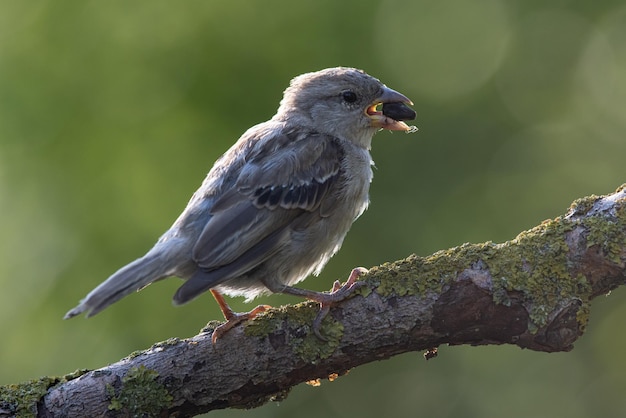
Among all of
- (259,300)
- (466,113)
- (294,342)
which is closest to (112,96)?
(259,300)

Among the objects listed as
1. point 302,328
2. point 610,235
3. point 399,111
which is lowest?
point 610,235

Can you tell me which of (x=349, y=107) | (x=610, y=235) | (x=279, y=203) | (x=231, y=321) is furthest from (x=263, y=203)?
(x=610, y=235)

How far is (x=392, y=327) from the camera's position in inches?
167

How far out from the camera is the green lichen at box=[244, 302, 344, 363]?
4.31 m

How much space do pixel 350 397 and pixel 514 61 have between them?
10.0 feet

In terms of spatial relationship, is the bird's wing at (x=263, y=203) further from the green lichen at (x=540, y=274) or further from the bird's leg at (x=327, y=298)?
the green lichen at (x=540, y=274)

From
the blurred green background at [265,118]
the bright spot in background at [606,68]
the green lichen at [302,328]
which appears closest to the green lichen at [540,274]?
the green lichen at [302,328]

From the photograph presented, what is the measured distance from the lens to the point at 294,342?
172 inches

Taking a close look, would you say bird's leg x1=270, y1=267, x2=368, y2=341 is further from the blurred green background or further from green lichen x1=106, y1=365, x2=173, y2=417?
the blurred green background

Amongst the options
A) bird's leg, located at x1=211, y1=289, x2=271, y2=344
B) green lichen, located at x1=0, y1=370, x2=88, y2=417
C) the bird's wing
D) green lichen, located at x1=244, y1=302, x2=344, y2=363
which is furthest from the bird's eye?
green lichen, located at x1=0, y1=370, x2=88, y2=417

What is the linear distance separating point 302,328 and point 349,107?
2.06 m

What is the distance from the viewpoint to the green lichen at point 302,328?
4.31 m

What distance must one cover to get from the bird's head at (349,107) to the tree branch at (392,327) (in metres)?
1.70

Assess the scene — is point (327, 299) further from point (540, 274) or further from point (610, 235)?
point (610, 235)
